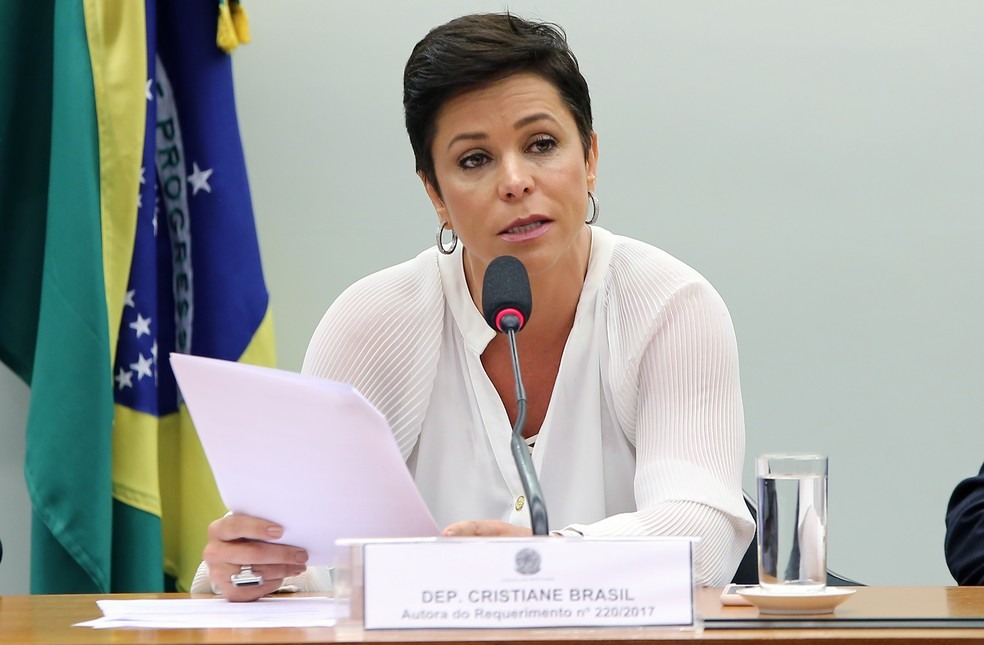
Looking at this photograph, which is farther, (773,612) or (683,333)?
(683,333)

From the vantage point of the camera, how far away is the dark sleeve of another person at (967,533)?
5.18 ft

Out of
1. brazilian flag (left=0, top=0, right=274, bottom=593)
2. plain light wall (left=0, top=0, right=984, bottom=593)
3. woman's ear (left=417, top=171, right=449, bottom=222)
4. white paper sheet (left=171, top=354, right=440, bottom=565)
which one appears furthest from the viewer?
plain light wall (left=0, top=0, right=984, bottom=593)

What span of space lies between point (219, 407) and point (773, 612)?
583mm

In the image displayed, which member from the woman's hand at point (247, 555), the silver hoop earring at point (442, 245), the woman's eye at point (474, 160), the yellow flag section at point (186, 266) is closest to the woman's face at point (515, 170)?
the woman's eye at point (474, 160)

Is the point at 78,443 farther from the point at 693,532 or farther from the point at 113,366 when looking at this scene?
the point at 693,532

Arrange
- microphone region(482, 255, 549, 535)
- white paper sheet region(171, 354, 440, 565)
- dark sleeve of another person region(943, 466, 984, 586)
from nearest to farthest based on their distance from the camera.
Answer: white paper sheet region(171, 354, 440, 565)
microphone region(482, 255, 549, 535)
dark sleeve of another person region(943, 466, 984, 586)

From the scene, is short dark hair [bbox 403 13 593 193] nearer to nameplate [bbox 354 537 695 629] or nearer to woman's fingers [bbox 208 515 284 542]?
woman's fingers [bbox 208 515 284 542]

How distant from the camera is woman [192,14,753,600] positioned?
1741 mm

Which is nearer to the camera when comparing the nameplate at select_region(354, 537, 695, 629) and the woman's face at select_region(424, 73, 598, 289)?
the nameplate at select_region(354, 537, 695, 629)

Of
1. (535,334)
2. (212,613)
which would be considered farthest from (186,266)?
(212,613)

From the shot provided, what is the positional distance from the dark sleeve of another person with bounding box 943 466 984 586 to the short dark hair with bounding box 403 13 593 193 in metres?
0.75

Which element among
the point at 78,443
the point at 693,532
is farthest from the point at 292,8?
the point at 693,532

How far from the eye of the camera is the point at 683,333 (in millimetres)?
1787

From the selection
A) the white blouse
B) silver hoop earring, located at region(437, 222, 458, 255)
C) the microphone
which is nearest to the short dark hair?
silver hoop earring, located at region(437, 222, 458, 255)
